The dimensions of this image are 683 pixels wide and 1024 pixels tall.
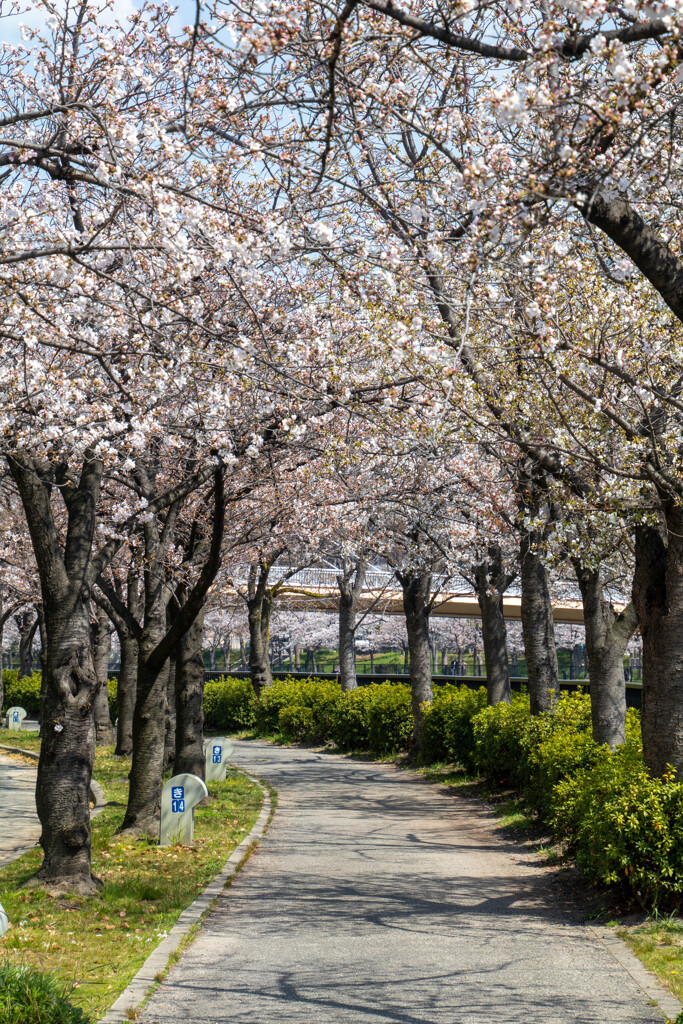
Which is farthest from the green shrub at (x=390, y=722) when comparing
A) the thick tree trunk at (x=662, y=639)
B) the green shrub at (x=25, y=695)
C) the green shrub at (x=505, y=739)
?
the green shrub at (x=25, y=695)

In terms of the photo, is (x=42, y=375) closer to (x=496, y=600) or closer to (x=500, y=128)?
(x=500, y=128)

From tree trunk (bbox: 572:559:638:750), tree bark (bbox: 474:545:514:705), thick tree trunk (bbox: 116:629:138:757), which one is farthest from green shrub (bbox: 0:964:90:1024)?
thick tree trunk (bbox: 116:629:138:757)

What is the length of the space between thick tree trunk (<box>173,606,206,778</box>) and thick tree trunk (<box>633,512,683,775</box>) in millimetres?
7422

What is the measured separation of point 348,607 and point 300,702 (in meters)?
3.07

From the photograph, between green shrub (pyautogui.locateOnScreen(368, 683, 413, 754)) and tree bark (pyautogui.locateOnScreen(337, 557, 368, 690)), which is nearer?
green shrub (pyautogui.locateOnScreen(368, 683, 413, 754))

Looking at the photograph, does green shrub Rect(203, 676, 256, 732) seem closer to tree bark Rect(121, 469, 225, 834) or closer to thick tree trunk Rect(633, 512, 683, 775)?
tree bark Rect(121, 469, 225, 834)

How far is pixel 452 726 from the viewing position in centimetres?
1775

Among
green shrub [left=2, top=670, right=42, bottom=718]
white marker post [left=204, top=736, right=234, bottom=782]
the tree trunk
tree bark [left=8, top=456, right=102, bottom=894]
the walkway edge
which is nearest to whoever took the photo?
the walkway edge

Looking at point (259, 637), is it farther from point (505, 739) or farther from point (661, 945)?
point (661, 945)

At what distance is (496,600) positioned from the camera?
18.4m

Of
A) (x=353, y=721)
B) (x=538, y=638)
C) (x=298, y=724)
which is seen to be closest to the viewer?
(x=538, y=638)

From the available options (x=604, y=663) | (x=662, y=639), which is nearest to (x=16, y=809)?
(x=604, y=663)

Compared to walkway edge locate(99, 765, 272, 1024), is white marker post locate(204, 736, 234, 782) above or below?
above

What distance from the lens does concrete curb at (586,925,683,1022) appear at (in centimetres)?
566
